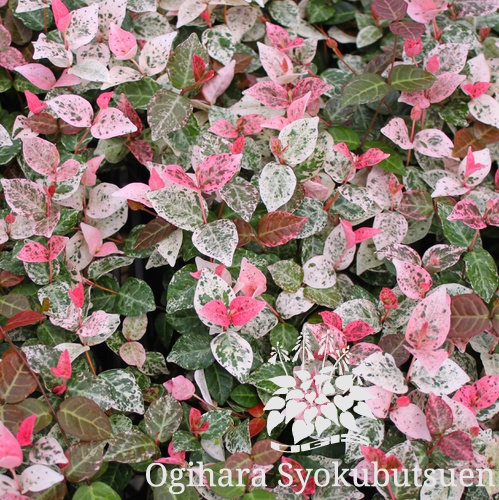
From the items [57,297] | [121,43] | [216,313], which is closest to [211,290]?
[216,313]

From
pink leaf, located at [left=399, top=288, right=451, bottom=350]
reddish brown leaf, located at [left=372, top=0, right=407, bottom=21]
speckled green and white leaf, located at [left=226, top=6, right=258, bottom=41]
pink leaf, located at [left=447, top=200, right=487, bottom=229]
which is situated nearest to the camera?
pink leaf, located at [left=399, top=288, right=451, bottom=350]

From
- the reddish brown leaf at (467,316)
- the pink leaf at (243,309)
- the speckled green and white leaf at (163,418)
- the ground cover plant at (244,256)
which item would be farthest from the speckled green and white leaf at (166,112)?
the reddish brown leaf at (467,316)

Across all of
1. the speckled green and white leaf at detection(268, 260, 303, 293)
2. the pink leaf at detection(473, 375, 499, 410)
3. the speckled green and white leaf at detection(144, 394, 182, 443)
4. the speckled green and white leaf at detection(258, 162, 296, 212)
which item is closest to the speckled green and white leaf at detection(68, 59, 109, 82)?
the speckled green and white leaf at detection(258, 162, 296, 212)

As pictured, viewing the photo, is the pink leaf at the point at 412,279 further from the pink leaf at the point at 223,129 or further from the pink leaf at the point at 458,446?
the pink leaf at the point at 223,129

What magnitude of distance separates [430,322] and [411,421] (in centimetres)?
14

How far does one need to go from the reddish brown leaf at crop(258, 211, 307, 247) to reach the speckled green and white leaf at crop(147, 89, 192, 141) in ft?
0.70

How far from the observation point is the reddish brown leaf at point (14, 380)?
0.85 metres

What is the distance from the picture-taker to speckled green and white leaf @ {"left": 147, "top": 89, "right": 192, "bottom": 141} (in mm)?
1010

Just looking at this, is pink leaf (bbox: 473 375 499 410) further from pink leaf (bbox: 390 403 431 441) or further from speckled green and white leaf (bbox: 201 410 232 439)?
speckled green and white leaf (bbox: 201 410 232 439)

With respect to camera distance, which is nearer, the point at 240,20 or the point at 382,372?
the point at 382,372

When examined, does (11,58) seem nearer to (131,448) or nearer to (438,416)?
(131,448)

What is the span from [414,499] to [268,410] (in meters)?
0.24

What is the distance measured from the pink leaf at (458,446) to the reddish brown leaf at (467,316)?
141 mm

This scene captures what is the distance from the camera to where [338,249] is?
3.35 ft
